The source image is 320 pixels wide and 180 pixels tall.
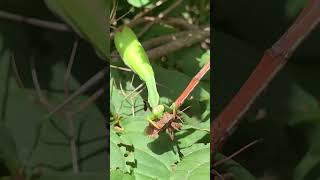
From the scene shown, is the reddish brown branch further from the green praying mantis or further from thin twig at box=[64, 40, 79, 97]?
thin twig at box=[64, 40, 79, 97]

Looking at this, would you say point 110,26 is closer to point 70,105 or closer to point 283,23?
point 70,105

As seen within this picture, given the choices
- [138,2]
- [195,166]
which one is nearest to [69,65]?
[138,2]

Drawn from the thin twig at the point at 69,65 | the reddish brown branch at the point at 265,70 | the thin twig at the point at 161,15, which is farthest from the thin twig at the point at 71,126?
the reddish brown branch at the point at 265,70

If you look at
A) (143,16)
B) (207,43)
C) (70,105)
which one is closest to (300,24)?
(207,43)

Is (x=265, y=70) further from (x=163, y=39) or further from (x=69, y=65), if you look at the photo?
(x=69, y=65)

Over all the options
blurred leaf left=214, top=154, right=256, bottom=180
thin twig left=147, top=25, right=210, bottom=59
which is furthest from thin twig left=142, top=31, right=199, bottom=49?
blurred leaf left=214, top=154, right=256, bottom=180

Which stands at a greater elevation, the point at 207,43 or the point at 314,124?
the point at 207,43

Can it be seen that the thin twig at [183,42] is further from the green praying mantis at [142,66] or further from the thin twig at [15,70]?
the thin twig at [15,70]
